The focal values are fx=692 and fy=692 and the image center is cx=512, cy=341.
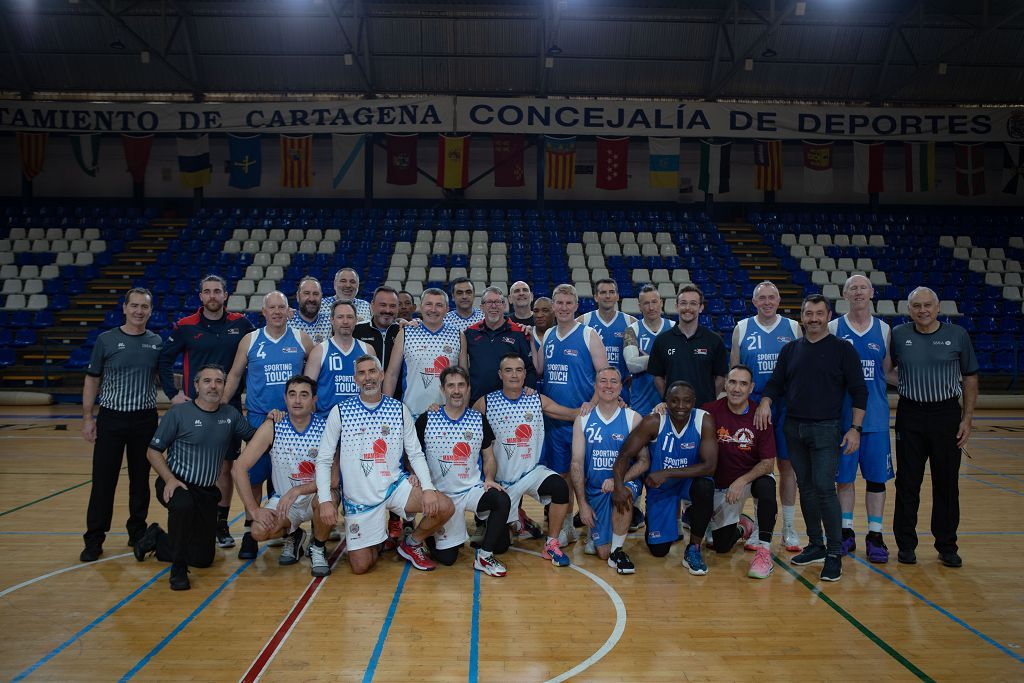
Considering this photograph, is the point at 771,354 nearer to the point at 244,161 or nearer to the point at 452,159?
the point at 452,159

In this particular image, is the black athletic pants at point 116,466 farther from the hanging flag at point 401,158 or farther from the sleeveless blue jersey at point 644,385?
the hanging flag at point 401,158

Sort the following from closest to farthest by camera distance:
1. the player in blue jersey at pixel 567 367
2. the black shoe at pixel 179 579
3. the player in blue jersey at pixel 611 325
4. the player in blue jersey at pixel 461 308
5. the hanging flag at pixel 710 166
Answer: the black shoe at pixel 179 579 < the player in blue jersey at pixel 567 367 < the player in blue jersey at pixel 461 308 < the player in blue jersey at pixel 611 325 < the hanging flag at pixel 710 166

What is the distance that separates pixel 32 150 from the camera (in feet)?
60.7

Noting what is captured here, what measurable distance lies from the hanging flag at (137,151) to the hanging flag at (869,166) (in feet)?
62.3

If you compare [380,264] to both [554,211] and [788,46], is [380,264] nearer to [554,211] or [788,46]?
[554,211]

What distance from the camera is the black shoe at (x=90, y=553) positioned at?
538 cm

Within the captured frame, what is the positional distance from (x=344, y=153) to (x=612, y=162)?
7.18 m

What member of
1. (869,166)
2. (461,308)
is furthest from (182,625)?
(869,166)

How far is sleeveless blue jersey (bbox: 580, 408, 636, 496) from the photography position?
5.55m

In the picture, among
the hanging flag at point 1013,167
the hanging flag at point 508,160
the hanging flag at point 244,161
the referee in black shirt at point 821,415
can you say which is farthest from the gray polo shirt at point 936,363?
the hanging flag at point 1013,167

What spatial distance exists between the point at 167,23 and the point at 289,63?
3.05 m

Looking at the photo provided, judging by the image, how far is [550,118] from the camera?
709 inches

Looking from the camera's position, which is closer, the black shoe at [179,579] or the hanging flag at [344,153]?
the black shoe at [179,579]

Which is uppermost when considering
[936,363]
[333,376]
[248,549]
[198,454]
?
[936,363]
